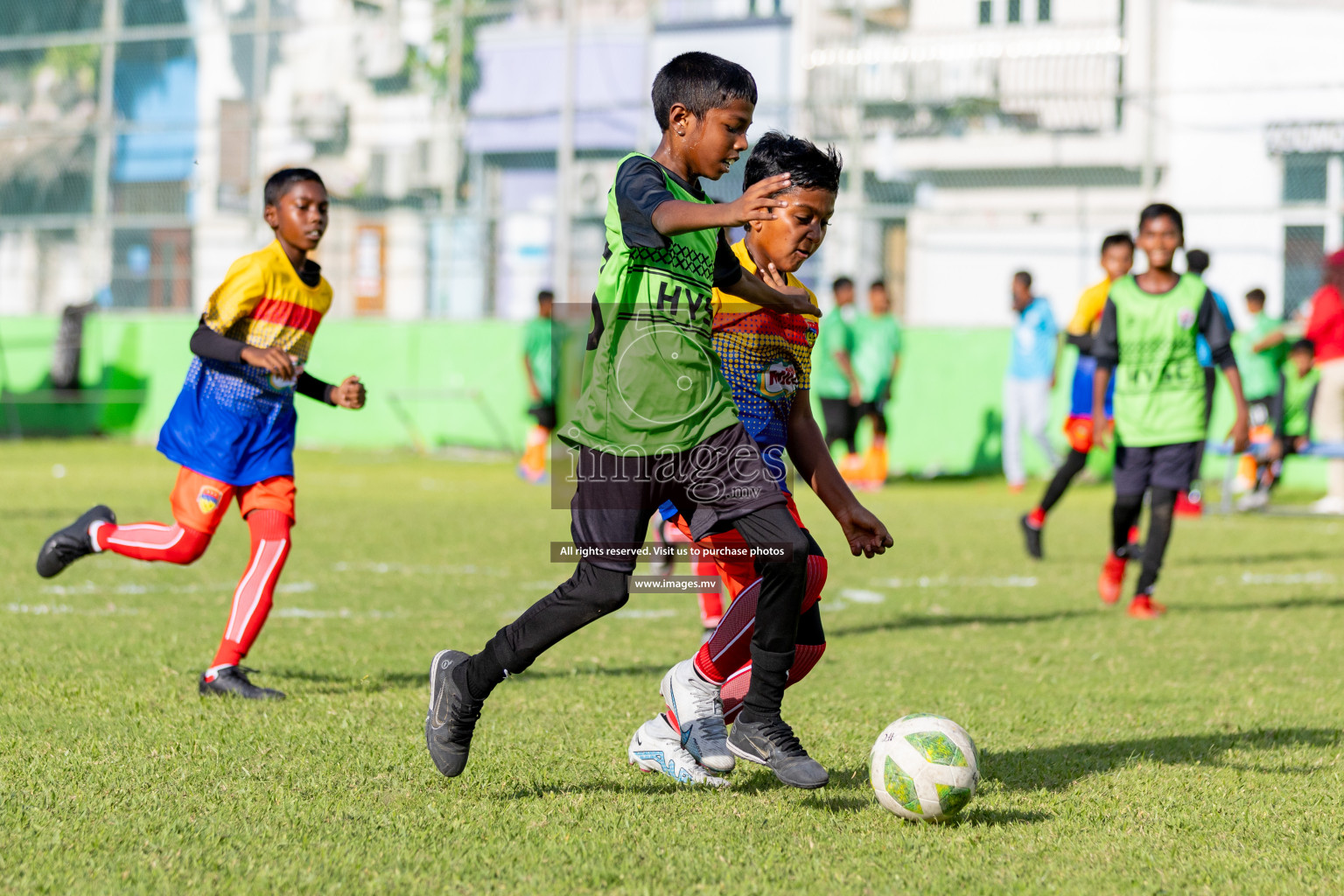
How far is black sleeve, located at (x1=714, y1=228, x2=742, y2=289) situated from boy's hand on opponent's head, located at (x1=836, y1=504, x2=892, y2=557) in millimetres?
659

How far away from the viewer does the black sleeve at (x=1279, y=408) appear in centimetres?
1411

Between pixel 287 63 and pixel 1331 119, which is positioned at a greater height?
pixel 287 63

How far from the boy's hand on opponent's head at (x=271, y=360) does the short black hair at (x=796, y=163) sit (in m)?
1.75

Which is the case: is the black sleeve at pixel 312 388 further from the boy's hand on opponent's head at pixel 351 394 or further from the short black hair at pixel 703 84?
the short black hair at pixel 703 84

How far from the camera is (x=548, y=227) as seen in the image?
66.9 ft

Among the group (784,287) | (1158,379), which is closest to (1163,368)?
(1158,379)

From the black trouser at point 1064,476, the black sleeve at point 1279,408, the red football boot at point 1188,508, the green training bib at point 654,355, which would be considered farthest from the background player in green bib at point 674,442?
the black sleeve at point 1279,408

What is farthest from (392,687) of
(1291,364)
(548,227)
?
(548,227)

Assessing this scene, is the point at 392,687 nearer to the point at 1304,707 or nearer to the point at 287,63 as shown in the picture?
the point at 1304,707

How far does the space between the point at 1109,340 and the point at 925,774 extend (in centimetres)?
449

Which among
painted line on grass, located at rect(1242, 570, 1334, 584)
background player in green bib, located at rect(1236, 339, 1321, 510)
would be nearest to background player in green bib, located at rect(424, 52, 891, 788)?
painted line on grass, located at rect(1242, 570, 1334, 584)

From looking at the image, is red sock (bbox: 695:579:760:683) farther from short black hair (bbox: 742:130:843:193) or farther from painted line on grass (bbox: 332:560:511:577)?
painted line on grass (bbox: 332:560:511:577)

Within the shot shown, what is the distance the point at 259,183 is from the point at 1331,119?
14.2 m

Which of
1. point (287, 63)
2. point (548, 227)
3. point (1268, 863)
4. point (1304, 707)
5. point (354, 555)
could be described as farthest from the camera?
point (287, 63)
